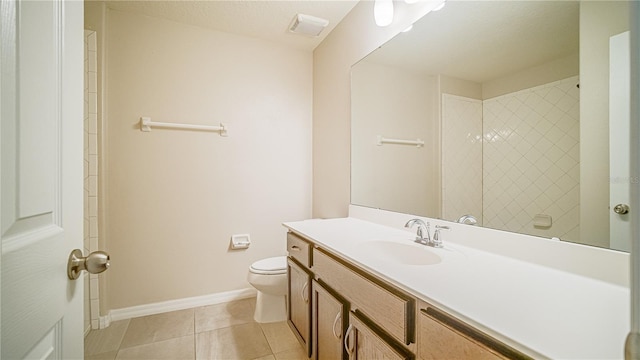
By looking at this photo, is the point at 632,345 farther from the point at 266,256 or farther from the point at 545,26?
the point at 266,256

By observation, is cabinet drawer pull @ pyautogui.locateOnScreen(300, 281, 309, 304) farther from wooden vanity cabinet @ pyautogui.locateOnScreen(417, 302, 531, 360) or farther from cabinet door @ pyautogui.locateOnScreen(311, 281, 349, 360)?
wooden vanity cabinet @ pyautogui.locateOnScreen(417, 302, 531, 360)

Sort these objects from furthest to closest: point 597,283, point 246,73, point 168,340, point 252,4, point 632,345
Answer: point 246,73, point 252,4, point 168,340, point 597,283, point 632,345

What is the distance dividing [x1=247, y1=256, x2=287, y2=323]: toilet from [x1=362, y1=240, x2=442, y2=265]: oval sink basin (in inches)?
36.0

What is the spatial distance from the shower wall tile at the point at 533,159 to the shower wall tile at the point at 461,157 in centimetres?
4

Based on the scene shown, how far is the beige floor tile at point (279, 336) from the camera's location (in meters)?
1.78

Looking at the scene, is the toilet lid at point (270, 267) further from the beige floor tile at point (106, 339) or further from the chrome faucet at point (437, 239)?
the chrome faucet at point (437, 239)

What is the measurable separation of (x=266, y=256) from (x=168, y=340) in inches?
37.8

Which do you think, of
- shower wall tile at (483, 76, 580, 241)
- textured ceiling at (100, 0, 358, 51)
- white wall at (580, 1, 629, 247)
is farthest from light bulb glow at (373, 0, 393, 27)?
white wall at (580, 1, 629, 247)

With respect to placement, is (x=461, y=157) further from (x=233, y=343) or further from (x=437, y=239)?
(x=233, y=343)

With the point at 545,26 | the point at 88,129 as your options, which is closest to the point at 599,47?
the point at 545,26

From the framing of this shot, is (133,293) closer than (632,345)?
No

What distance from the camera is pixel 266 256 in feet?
8.43

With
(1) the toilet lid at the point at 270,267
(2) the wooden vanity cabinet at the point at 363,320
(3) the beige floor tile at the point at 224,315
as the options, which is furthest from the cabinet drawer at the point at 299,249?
(3) the beige floor tile at the point at 224,315

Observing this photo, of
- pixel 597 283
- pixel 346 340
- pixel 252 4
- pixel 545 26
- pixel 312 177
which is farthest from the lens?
pixel 312 177
